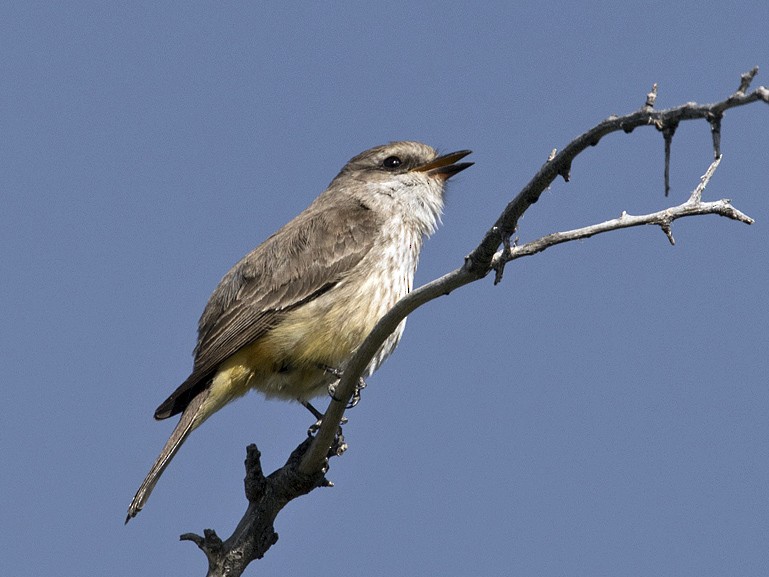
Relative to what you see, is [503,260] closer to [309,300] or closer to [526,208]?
[526,208]

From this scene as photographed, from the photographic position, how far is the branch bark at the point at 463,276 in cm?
472

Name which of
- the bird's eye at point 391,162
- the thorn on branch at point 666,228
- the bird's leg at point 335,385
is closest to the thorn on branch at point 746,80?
the thorn on branch at point 666,228

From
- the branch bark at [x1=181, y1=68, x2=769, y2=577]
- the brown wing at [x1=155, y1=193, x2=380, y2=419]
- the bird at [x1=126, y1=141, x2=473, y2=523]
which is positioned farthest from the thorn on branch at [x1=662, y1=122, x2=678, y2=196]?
the brown wing at [x1=155, y1=193, x2=380, y2=419]

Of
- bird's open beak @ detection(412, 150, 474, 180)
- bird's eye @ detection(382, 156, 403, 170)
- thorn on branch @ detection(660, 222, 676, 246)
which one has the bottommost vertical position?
thorn on branch @ detection(660, 222, 676, 246)

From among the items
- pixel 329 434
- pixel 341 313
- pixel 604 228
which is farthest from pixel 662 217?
pixel 341 313

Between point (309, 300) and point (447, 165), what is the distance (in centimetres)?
211

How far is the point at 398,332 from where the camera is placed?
341 inches

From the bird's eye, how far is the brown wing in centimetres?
68

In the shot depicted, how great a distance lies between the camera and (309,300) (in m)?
8.98

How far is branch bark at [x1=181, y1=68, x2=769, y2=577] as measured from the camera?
4.72m

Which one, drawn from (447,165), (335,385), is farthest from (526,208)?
(447,165)

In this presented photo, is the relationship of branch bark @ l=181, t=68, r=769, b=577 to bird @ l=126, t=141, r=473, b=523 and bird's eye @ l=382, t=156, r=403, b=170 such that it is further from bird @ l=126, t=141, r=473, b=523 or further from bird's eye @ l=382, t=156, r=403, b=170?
bird's eye @ l=382, t=156, r=403, b=170

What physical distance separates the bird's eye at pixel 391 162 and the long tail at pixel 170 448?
10.1 ft

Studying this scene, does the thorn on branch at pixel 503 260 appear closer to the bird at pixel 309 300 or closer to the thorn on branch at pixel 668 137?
the thorn on branch at pixel 668 137
